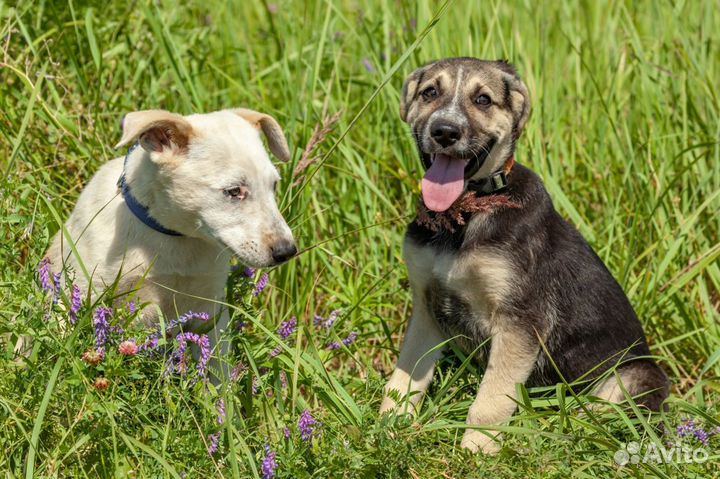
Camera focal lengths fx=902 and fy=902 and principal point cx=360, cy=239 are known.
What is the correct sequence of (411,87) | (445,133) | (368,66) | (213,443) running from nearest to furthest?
(213,443)
(445,133)
(411,87)
(368,66)

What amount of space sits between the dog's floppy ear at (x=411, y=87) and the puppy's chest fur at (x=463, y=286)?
0.70 metres

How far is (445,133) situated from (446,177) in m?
0.21

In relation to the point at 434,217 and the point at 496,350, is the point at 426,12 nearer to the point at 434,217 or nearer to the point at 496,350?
the point at 434,217

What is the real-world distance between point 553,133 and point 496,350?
6.49ft

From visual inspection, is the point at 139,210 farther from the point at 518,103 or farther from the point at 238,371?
the point at 518,103

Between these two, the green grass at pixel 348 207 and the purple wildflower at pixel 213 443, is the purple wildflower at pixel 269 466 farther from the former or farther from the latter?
the purple wildflower at pixel 213 443

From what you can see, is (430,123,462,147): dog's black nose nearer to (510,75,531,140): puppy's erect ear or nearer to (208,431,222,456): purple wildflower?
(510,75,531,140): puppy's erect ear

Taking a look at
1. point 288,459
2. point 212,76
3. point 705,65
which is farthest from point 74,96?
point 705,65

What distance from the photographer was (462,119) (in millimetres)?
3967

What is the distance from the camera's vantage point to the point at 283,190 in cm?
460

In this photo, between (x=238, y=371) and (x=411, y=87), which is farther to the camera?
(x=411, y=87)

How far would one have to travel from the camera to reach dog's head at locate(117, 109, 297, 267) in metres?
3.74

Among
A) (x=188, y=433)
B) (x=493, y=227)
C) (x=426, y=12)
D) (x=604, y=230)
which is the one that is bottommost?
(x=604, y=230)

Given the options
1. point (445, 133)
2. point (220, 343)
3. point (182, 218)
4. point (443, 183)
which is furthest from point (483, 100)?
point (220, 343)
